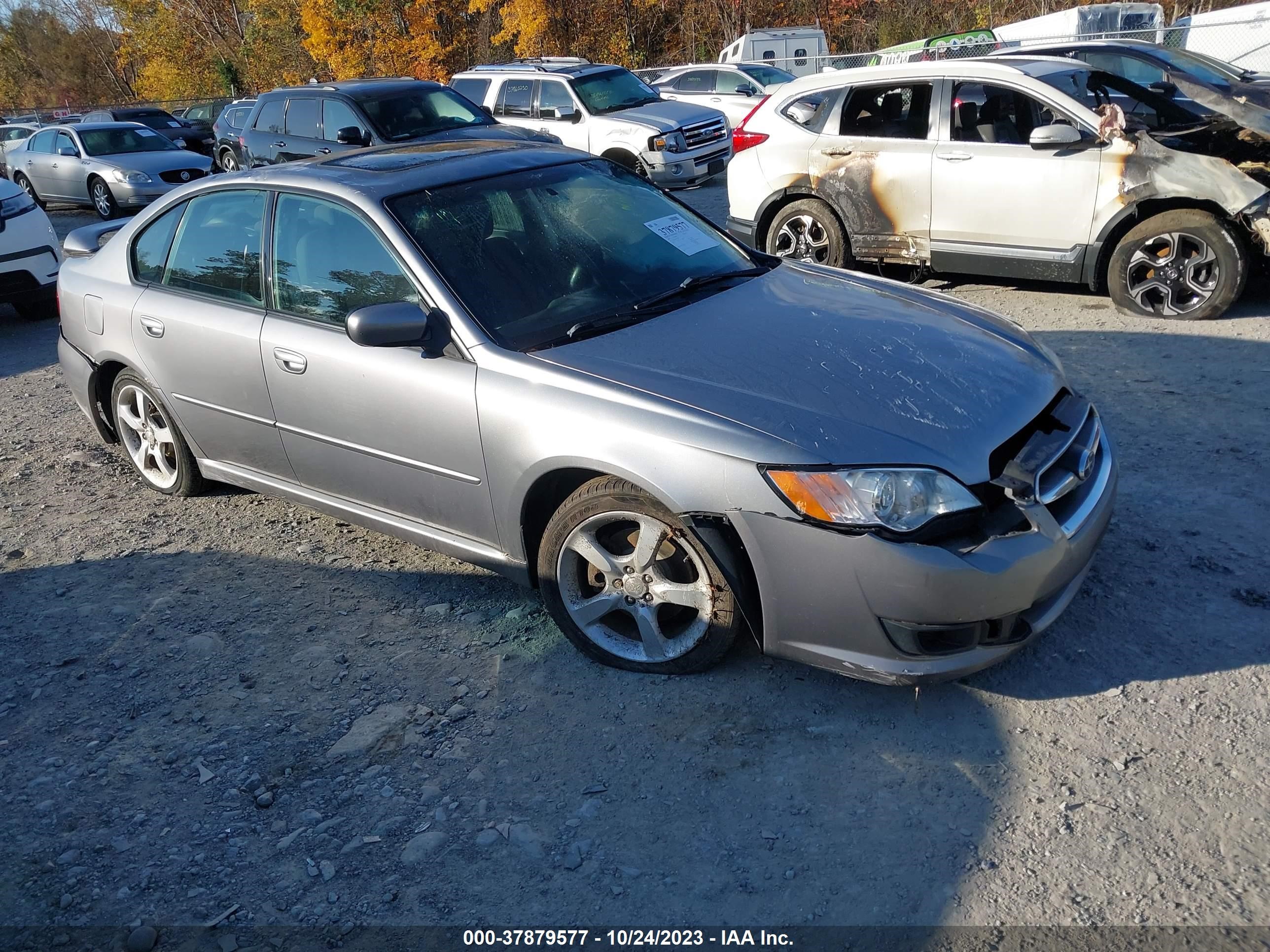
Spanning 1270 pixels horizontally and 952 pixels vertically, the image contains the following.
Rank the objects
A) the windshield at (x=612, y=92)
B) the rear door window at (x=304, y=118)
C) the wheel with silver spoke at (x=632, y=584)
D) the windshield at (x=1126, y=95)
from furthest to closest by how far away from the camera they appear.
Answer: the windshield at (x=612, y=92) → the rear door window at (x=304, y=118) → the windshield at (x=1126, y=95) → the wheel with silver spoke at (x=632, y=584)

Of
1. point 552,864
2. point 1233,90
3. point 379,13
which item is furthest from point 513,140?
point 379,13

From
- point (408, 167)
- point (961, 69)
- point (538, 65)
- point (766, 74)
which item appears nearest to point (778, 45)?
point (766, 74)

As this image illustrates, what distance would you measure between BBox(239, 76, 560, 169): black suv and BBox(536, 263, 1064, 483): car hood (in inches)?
352

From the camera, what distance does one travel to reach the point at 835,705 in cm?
335

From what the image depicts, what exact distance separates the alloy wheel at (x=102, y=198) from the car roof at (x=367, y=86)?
5.51 m

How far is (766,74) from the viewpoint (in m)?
19.6

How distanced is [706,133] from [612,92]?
1.59 m

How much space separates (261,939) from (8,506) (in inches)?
154

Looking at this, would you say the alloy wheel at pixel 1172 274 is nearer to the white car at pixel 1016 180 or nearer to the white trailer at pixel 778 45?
the white car at pixel 1016 180

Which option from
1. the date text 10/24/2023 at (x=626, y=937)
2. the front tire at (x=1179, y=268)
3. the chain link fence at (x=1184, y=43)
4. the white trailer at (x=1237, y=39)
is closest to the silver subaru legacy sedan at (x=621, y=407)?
the date text 10/24/2023 at (x=626, y=937)

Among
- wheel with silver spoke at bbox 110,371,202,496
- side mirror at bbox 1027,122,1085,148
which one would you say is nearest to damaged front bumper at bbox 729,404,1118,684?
wheel with silver spoke at bbox 110,371,202,496

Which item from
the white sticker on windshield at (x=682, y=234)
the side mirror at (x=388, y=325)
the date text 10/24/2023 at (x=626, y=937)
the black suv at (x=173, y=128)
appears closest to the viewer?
the date text 10/24/2023 at (x=626, y=937)

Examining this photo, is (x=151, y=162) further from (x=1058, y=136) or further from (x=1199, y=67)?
(x=1199, y=67)

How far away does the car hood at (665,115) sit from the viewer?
14406mm
